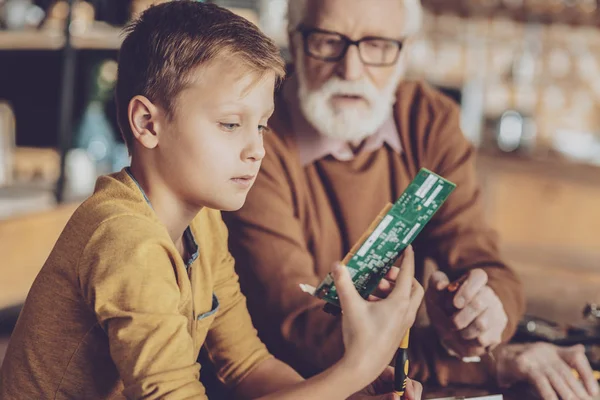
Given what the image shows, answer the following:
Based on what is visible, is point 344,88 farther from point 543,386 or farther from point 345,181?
point 543,386

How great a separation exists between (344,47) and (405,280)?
2.20ft

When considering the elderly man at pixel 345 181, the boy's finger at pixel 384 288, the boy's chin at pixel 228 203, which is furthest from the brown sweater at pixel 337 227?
the boy's chin at pixel 228 203

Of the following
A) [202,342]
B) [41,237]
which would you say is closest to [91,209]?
[202,342]

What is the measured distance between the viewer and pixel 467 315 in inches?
42.8

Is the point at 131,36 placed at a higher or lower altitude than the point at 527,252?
higher

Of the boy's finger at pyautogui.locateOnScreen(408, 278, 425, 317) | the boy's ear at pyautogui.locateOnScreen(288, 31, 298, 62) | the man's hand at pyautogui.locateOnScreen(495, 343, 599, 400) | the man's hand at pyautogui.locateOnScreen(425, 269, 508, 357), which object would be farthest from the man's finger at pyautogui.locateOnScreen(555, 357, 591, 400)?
the boy's ear at pyautogui.locateOnScreen(288, 31, 298, 62)

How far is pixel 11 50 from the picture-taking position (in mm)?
3016

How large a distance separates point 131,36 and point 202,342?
0.42 m

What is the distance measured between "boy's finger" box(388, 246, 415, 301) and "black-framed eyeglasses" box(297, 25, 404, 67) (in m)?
0.62

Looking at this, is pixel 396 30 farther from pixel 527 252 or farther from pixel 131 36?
pixel 527 252

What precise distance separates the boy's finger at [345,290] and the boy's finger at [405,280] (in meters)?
0.05

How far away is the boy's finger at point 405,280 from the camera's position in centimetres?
82

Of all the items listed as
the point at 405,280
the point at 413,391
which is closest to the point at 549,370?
the point at 413,391

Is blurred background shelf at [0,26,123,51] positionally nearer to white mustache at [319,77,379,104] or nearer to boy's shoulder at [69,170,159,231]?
white mustache at [319,77,379,104]
